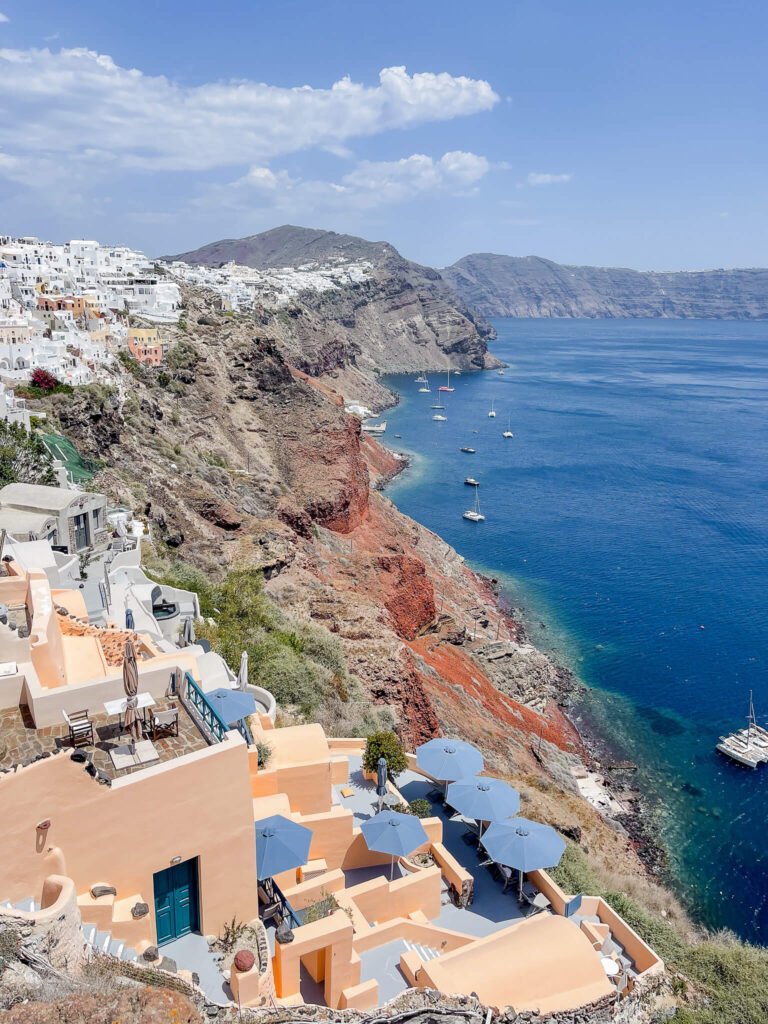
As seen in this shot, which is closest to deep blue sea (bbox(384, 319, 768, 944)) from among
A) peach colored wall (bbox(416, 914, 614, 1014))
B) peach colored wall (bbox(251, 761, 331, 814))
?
peach colored wall (bbox(416, 914, 614, 1014))

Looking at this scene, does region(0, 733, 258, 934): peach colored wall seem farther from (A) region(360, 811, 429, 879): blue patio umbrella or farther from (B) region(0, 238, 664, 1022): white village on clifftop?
(A) region(360, 811, 429, 879): blue patio umbrella

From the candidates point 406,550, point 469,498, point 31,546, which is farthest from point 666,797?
point 469,498

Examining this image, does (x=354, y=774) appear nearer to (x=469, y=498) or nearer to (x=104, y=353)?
(x=104, y=353)

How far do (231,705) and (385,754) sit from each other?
172 inches

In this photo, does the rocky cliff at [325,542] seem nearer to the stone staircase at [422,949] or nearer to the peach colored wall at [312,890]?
the peach colored wall at [312,890]

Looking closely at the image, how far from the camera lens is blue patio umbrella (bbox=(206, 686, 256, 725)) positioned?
1441 cm

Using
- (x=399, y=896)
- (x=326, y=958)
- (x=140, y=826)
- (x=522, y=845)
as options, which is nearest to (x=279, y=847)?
(x=326, y=958)

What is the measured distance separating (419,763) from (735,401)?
12924 cm

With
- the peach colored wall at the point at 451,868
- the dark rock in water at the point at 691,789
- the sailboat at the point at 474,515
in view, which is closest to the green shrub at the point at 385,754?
the peach colored wall at the point at 451,868

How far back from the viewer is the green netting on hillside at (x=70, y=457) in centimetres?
2942

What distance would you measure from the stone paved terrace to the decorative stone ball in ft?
8.37

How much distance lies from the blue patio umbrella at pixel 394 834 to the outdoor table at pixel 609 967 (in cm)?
366

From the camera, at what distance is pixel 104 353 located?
48.2m

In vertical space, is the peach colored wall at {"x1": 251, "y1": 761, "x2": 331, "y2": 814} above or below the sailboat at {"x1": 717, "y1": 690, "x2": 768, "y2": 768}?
above
